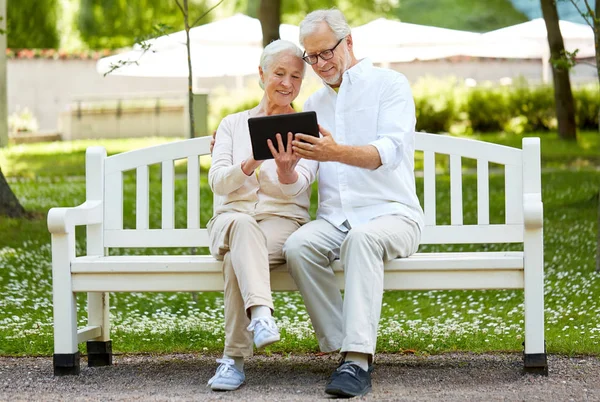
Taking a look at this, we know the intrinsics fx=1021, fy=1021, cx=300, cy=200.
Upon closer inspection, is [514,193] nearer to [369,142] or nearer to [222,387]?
[369,142]

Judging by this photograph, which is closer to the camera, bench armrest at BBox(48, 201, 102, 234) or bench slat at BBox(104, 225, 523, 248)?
bench armrest at BBox(48, 201, 102, 234)

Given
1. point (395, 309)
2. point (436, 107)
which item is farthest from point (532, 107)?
point (395, 309)

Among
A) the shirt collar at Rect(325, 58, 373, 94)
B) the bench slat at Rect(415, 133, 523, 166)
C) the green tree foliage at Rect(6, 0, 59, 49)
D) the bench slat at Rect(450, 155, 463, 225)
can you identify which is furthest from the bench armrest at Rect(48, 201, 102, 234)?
the green tree foliage at Rect(6, 0, 59, 49)

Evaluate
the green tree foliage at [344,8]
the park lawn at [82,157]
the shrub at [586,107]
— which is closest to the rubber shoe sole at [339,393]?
the park lawn at [82,157]

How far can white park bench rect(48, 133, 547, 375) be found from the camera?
398 centimetres

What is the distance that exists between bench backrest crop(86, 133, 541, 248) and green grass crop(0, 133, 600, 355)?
1.79 feet

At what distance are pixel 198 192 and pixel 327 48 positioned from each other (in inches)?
39.1

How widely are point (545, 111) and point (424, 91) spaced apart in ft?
7.35

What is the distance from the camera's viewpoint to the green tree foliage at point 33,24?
28.0m

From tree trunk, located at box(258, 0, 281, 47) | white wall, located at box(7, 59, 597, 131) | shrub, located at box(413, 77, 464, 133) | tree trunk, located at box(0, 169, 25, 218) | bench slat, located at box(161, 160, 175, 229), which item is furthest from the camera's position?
Result: white wall, located at box(7, 59, 597, 131)

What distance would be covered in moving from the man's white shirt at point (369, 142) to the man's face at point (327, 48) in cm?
4

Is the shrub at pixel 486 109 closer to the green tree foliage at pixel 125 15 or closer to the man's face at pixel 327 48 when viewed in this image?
the green tree foliage at pixel 125 15

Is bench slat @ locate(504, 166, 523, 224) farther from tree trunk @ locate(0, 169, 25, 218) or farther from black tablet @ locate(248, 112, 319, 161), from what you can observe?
tree trunk @ locate(0, 169, 25, 218)

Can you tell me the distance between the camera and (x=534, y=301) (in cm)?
400
